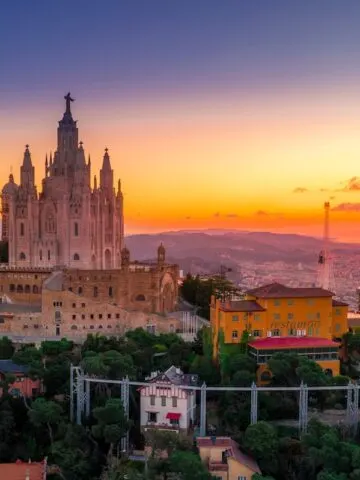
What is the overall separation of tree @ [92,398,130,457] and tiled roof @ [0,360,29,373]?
8.13 m

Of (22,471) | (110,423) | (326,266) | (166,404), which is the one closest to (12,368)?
(110,423)

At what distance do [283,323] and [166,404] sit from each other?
35.2 ft

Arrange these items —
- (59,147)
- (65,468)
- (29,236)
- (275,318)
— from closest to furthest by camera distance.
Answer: (65,468) → (275,318) → (29,236) → (59,147)

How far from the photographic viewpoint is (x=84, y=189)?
204ft

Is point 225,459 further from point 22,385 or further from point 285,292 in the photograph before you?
point 285,292

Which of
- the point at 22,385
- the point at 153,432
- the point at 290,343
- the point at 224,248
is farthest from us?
the point at 224,248

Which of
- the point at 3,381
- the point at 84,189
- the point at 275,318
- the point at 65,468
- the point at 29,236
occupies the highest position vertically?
the point at 84,189

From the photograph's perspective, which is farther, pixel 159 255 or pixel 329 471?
Result: pixel 159 255

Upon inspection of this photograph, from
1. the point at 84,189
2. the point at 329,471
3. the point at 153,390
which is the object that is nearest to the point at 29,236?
the point at 84,189

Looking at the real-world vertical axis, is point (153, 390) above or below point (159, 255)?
below

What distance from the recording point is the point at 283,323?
47.2m

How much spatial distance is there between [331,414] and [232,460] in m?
8.59

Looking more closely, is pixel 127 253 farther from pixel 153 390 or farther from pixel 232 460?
pixel 232 460

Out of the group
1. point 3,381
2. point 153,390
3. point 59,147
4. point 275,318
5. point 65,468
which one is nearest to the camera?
point 65,468
